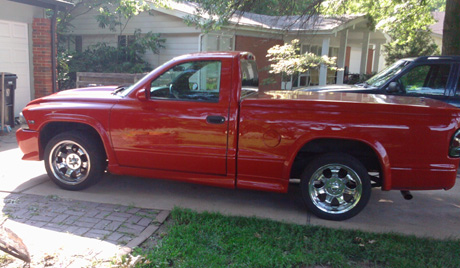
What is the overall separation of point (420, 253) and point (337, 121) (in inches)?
61.7

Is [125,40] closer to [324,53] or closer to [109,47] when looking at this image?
[109,47]

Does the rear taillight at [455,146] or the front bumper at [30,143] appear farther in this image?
the front bumper at [30,143]

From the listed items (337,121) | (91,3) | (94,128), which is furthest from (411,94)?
(91,3)

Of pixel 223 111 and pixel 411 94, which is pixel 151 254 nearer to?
pixel 223 111

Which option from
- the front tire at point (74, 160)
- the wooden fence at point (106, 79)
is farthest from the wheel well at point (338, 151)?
the wooden fence at point (106, 79)

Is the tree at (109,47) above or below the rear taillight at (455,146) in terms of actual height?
above

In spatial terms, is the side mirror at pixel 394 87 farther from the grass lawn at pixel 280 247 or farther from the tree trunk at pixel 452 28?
the grass lawn at pixel 280 247

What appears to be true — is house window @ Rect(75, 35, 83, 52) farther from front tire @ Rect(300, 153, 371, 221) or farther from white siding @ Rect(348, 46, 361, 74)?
white siding @ Rect(348, 46, 361, 74)

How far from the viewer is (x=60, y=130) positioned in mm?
5410

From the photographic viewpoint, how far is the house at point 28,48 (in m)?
9.71

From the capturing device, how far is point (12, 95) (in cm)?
860

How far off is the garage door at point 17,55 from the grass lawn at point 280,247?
781cm

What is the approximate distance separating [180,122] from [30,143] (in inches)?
87.5

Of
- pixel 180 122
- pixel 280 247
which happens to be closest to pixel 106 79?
pixel 180 122
